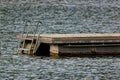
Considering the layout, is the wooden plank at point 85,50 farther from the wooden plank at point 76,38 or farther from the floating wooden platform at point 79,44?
the wooden plank at point 76,38

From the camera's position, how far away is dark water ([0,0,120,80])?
37.3 metres

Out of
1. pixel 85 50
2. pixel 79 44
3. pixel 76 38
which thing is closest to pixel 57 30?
pixel 85 50

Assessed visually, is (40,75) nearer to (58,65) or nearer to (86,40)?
(58,65)

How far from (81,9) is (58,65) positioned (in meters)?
55.2

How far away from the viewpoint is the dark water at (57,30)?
3728cm


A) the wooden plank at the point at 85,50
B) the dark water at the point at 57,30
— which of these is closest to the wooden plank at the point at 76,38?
the wooden plank at the point at 85,50

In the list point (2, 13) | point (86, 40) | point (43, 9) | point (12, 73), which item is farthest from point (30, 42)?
point (43, 9)

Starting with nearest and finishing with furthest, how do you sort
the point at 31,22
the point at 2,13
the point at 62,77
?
the point at 62,77
the point at 31,22
the point at 2,13

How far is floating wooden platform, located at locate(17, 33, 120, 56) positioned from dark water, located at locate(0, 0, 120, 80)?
4.12 feet

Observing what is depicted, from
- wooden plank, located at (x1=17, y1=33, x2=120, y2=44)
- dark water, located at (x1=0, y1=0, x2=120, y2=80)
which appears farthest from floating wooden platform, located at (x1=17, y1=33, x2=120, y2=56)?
dark water, located at (x1=0, y1=0, x2=120, y2=80)

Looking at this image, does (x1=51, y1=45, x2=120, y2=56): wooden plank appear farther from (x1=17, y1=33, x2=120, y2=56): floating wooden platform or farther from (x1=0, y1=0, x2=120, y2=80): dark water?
(x1=0, y1=0, x2=120, y2=80): dark water

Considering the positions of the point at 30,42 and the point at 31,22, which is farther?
the point at 31,22

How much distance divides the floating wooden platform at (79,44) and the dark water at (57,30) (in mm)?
1257

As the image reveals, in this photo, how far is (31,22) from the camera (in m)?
74.1
